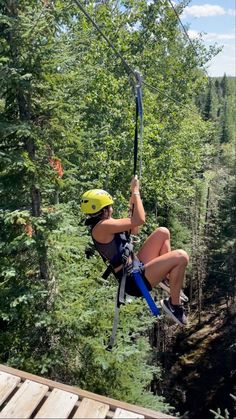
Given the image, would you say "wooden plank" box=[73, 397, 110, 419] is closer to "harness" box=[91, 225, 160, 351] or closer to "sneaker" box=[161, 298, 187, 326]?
"harness" box=[91, 225, 160, 351]

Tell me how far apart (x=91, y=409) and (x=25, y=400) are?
0.63 m

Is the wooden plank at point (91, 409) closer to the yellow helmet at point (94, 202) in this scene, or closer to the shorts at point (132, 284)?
the shorts at point (132, 284)

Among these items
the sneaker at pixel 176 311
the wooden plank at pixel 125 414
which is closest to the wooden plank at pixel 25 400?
the wooden plank at pixel 125 414

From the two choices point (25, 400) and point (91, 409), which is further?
point (25, 400)

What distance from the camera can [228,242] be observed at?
92.3ft

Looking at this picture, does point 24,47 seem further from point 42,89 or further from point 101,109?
point 101,109

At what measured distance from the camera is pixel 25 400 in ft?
12.4

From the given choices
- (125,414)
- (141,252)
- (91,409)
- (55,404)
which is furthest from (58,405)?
(141,252)

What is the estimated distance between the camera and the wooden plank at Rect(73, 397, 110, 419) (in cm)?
359

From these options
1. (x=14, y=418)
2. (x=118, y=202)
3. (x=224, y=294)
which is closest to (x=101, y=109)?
(x=118, y=202)

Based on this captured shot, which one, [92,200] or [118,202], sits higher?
[92,200]

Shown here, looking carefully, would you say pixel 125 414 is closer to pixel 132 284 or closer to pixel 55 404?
pixel 55 404

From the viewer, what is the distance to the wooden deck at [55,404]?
3.61 meters

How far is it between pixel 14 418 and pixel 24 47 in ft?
16.9
